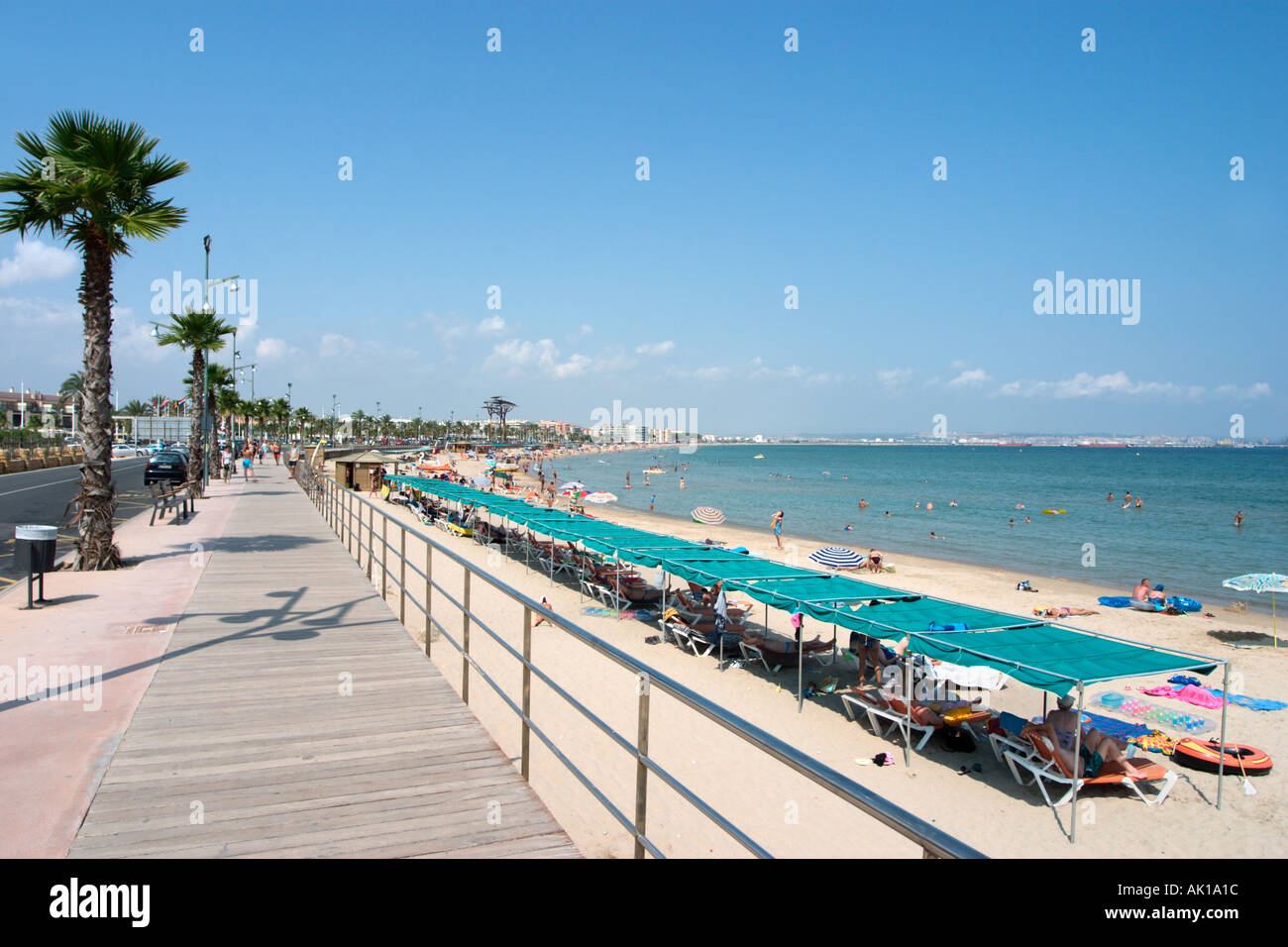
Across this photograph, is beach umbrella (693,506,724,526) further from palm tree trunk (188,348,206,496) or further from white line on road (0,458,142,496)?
white line on road (0,458,142,496)

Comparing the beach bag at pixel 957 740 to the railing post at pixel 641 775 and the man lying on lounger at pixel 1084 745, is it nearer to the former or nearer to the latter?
the man lying on lounger at pixel 1084 745

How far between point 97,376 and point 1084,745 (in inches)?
549

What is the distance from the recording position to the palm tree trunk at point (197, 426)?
24.3 metres

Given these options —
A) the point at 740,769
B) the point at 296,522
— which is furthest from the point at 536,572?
the point at 740,769

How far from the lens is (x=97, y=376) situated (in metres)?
11.7

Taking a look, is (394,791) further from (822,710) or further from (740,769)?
(822,710)

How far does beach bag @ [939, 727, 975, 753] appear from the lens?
939cm

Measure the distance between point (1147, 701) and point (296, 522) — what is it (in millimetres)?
16224

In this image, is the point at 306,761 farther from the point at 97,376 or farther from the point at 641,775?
the point at 97,376

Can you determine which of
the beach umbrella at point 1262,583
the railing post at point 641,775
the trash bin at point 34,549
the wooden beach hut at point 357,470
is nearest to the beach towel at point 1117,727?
the beach umbrella at point 1262,583

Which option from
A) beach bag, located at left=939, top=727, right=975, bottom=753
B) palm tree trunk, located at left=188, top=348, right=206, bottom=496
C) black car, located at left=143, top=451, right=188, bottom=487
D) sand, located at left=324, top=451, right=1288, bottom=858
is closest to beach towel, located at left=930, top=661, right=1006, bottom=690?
beach bag, located at left=939, top=727, right=975, bottom=753

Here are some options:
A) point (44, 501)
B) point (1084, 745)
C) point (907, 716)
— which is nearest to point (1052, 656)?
point (1084, 745)

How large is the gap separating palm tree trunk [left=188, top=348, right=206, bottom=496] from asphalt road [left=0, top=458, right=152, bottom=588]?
1.45 metres
